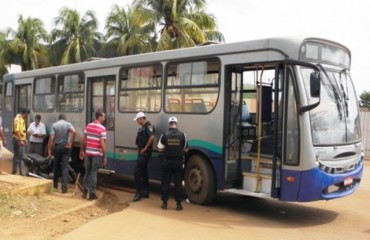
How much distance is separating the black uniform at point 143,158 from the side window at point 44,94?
5005 millimetres

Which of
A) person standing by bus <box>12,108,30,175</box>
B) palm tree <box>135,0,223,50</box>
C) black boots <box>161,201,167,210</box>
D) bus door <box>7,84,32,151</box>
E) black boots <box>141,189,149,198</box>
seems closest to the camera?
black boots <box>161,201,167,210</box>

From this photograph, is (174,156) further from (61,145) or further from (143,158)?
(61,145)

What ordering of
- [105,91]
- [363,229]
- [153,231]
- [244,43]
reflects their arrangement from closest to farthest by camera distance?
1. [153,231]
2. [363,229]
3. [244,43]
4. [105,91]

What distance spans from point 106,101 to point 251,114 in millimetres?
3969

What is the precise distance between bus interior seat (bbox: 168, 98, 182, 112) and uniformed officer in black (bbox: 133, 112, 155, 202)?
545 mm

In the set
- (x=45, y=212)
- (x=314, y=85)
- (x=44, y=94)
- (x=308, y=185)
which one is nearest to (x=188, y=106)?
(x=314, y=85)

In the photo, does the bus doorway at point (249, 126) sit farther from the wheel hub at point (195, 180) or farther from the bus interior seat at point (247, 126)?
the wheel hub at point (195, 180)

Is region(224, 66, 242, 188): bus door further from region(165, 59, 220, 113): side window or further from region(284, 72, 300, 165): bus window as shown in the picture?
region(284, 72, 300, 165): bus window

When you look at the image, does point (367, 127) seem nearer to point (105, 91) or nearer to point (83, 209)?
point (105, 91)

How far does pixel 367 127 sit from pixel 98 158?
1389cm

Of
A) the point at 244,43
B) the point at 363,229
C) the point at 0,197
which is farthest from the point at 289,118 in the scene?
the point at 0,197

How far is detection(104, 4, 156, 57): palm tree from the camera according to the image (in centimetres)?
2636

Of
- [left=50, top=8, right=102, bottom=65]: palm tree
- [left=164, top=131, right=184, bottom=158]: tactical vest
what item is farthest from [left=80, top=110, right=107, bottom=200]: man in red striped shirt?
[left=50, top=8, right=102, bottom=65]: palm tree

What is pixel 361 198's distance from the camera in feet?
33.1
